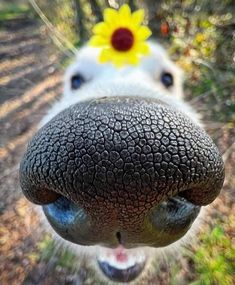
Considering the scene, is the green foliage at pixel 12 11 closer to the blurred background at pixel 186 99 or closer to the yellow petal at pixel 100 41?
the blurred background at pixel 186 99

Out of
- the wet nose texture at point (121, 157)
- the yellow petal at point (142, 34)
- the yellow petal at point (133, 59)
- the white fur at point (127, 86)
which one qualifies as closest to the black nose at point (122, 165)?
the wet nose texture at point (121, 157)

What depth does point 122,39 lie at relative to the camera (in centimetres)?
199

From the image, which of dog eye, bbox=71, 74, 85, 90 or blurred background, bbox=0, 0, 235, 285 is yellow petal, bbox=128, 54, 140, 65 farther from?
blurred background, bbox=0, 0, 235, 285

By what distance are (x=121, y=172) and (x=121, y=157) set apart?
0.11 ft

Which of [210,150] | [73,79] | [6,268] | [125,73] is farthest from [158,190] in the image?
[6,268]

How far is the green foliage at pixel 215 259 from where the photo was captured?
2410mm

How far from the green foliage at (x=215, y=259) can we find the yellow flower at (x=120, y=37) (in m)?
1.31

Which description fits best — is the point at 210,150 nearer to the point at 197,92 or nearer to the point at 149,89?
the point at 149,89

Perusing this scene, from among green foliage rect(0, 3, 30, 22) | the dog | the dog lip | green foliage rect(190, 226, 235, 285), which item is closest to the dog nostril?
the dog

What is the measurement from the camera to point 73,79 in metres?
2.21

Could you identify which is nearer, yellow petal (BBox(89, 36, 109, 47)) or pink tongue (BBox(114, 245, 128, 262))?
pink tongue (BBox(114, 245, 128, 262))

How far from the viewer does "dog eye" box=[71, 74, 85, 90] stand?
85.4 inches

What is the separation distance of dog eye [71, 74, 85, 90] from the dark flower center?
0.27 meters

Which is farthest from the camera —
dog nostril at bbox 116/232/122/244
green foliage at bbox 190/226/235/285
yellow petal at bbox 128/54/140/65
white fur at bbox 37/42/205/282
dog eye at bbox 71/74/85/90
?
green foliage at bbox 190/226/235/285
